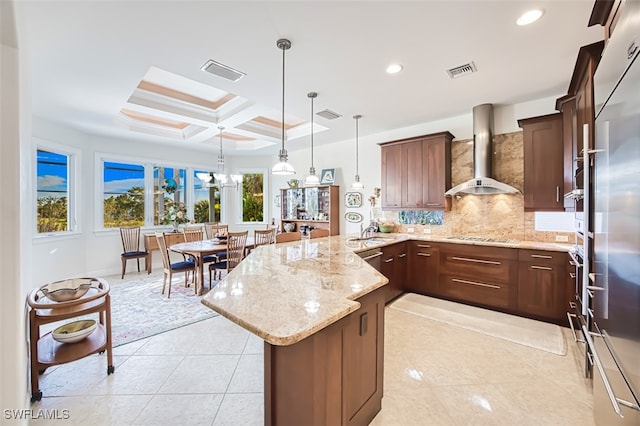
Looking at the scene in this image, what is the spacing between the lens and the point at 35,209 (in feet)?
13.9

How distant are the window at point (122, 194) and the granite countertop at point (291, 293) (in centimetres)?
468

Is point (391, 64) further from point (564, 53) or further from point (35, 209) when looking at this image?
point (35, 209)

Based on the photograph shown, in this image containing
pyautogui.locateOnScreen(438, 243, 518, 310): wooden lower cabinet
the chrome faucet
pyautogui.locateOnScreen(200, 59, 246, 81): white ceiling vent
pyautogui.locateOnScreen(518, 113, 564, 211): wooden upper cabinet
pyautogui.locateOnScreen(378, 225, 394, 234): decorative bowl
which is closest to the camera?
pyautogui.locateOnScreen(200, 59, 246, 81): white ceiling vent

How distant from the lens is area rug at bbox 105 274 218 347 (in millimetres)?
3025

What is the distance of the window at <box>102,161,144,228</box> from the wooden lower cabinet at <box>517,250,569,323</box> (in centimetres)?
699

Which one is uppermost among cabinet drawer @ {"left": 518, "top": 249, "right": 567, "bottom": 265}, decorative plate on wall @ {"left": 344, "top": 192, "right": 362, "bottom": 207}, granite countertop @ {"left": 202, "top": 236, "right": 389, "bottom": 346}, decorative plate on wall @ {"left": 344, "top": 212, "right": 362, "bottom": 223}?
decorative plate on wall @ {"left": 344, "top": 192, "right": 362, "bottom": 207}

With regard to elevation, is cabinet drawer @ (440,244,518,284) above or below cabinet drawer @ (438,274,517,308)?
above

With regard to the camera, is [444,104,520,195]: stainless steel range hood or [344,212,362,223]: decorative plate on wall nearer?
[444,104,520,195]: stainless steel range hood

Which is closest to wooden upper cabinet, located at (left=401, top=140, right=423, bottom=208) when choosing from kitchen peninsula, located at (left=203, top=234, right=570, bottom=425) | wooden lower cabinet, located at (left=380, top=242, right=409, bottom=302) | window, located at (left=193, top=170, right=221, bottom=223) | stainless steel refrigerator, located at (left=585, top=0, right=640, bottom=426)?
wooden lower cabinet, located at (left=380, top=242, right=409, bottom=302)

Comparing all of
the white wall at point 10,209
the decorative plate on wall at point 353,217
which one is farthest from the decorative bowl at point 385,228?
the white wall at point 10,209

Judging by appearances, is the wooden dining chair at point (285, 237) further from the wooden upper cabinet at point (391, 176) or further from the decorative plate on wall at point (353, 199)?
the decorative plate on wall at point (353, 199)

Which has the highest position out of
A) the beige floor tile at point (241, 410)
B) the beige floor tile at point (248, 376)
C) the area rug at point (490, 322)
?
the area rug at point (490, 322)

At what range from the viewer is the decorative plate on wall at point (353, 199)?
17.9ft

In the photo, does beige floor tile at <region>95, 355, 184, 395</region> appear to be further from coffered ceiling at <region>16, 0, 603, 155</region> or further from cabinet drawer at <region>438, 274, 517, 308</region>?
cabinet drawer at <region>438, 274, 517, 308</region>
